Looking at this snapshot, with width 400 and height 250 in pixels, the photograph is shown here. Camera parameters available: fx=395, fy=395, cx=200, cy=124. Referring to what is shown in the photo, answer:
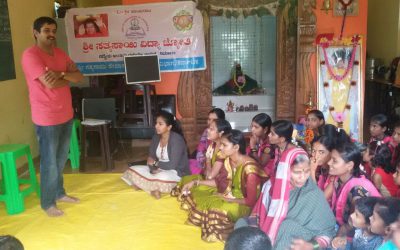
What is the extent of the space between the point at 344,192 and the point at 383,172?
825 millimetres

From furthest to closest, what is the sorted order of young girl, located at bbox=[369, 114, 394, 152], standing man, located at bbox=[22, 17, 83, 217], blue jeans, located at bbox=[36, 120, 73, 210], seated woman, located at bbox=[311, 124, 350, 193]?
young girl, located at bbox=[369, 114, 394, 152] → blue jeans, located at bbox=[36, 120, 73, 210] → standing man, located at bbox=[22, 17, 83, 217] → seated woman, located at bbox=[311, 124, 350, 193]

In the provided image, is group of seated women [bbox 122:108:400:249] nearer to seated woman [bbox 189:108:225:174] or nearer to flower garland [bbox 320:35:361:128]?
seated woman [bbox 189:108:225:174]

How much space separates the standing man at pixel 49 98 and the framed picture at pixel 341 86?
3039 millimetres

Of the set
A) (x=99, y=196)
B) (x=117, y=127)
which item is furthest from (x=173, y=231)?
(x=117, y=127)

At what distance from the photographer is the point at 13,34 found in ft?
14.7

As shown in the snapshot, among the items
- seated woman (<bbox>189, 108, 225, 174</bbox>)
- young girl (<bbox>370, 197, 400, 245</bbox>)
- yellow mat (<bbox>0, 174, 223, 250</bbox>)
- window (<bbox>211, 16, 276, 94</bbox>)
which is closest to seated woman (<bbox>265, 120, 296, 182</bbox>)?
seated woman (<bbox>189, 108, 225, 174</bbox>)

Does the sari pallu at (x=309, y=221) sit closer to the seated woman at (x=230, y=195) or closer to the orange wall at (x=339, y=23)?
the seated woman at (x=230, y=195)

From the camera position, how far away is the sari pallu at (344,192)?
220cm

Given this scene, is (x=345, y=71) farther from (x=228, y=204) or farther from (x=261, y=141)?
(x=228, y=204)

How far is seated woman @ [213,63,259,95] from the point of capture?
7195 mm

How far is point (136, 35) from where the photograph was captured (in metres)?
5.23

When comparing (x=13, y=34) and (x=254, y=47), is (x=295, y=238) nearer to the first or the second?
(x=13, y=34)

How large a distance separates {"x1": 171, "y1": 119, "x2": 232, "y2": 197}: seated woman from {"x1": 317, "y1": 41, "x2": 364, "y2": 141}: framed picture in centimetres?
206

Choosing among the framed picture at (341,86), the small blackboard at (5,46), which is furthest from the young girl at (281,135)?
the small blackboard at (5,46)
